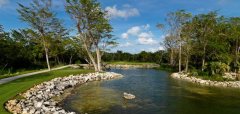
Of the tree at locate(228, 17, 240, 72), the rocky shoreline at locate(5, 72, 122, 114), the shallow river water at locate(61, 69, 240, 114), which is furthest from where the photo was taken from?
the tree at locate(228, 17, 240, 72)

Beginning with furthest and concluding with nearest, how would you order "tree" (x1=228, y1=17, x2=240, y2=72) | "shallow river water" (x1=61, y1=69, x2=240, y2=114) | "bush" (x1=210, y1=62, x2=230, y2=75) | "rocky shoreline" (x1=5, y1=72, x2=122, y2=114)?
"tree" (x1=228, y1=17, x2=240, y2=72) → "bush" (x1=210, y1=62, x2=230, y2=75) → "shallow river water" (x1=61, y1=69, x2=240, y2=114) → "rocky shoreline" (x1=5, y1=72, x2=122, y2=114)

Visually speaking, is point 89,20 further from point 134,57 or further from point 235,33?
point 134,57

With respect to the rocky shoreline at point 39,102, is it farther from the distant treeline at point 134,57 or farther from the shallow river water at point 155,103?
the distant treeline at point 134,57

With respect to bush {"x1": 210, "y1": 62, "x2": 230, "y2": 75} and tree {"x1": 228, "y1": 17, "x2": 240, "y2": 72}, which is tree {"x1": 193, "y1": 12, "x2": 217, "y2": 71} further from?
bush {"x1": 210, "y1": 62, "x2": 230, "y2": 75}

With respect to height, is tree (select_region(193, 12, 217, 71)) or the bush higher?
tree (select_region(193, 12, 217, 71))

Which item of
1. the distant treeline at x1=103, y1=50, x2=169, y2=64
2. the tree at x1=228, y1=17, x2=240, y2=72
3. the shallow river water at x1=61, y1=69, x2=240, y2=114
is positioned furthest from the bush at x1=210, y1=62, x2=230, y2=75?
the distant treeline at x1=103, y1=50, x2=169, y2=64

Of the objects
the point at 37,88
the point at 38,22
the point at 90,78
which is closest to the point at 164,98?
the point at 37,88

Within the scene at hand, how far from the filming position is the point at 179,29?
171 ft

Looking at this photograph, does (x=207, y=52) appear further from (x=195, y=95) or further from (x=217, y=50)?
(x=195, y=95)

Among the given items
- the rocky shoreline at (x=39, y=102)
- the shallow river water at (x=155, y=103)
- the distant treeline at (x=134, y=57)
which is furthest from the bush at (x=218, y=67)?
the distant treeline at (x=134, y=57)

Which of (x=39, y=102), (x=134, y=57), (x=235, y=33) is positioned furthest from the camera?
(x=134, y=57)

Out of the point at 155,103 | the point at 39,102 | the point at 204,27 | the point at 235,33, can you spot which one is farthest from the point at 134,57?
the point at 39,102

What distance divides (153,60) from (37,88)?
80.1 m

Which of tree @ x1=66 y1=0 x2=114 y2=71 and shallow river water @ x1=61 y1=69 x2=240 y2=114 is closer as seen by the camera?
shallow river water @ x1=61 y1=69 x2=240 y2=114
